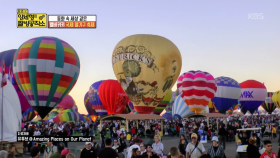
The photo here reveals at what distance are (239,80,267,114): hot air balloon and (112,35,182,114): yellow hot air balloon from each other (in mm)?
28397

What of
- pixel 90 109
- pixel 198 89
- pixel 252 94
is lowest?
pixel 90 109

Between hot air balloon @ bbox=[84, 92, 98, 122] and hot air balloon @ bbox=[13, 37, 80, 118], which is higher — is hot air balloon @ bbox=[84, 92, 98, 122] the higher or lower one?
the lower one

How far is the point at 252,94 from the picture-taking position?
5591 cm

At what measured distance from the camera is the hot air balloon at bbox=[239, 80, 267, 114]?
2195 inches

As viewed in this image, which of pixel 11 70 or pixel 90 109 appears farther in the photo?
pixel 90 109

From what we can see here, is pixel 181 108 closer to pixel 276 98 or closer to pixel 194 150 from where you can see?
pixel 276 98

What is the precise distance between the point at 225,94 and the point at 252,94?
34.9ft

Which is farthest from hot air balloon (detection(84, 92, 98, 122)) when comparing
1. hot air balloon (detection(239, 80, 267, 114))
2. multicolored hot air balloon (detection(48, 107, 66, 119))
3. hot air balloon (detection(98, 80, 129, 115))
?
hot air balloon (detection(239, 80, 267, 114))

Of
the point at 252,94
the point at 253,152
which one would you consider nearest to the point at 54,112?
the point at 252,94

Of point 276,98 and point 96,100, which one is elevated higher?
point 96,100

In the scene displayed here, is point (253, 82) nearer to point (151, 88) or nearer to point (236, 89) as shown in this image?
point (236, 89)

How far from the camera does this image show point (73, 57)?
34.4 metres

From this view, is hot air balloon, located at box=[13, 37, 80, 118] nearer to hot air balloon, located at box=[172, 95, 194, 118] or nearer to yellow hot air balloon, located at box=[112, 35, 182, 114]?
yellow hot air balloon, located at box=[112, 35, 182, 114]

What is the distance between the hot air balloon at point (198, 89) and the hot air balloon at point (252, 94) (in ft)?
55.5
